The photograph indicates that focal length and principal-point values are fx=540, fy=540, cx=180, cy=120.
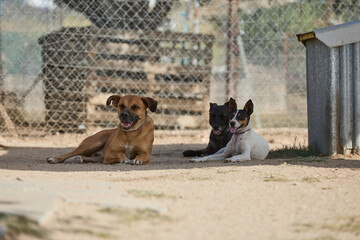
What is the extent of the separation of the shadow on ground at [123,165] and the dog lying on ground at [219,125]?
1.67ft

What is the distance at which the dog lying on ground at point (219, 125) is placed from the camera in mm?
7898

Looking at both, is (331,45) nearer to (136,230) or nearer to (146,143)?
(146,143)

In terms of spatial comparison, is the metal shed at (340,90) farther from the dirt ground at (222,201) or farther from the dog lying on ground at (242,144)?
the dog lying on ground at (242,144)

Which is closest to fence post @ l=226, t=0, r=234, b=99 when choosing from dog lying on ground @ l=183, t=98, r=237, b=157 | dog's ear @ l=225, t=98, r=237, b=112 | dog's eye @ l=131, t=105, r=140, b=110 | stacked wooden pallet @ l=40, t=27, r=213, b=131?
stacked wooden pallet @ l=40, t=27, r=213, b=131

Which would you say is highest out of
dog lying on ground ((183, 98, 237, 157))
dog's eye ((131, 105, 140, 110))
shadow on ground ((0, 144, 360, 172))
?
dog's eye ((131, 105, 140, 110))

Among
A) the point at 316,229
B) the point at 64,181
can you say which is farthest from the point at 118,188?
the point at 316,229

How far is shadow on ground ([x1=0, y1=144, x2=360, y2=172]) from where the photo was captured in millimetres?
6422

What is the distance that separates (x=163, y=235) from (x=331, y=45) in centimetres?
525

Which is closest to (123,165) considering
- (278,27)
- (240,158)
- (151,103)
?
(151,103)

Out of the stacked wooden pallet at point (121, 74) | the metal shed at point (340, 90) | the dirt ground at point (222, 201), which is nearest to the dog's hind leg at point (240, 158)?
the dirt ground at point (222, 201)

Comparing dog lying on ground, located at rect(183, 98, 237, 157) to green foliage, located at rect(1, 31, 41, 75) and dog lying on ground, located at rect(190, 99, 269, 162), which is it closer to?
dog lying on ground, located at rect(190, 99, 269, 162)

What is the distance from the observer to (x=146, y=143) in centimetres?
727

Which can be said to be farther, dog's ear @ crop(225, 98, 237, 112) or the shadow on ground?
dog's ear @ crop(225, 98, 237, 112)

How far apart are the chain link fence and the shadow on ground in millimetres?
1839
